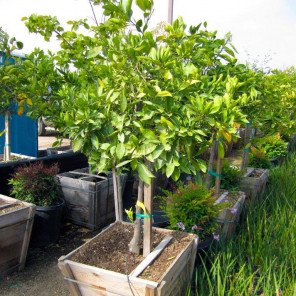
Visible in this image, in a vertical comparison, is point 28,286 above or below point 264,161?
below

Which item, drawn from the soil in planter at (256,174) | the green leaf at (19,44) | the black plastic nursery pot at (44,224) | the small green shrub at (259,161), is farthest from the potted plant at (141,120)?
the small green shrub at (259,161)

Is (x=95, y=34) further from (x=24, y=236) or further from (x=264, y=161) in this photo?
(x=264, y=161)

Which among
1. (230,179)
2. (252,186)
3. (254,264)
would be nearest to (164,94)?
(254,264)

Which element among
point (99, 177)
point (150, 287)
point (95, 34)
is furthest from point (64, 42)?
point (150, 287)

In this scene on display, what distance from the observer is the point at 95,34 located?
257 centimetres

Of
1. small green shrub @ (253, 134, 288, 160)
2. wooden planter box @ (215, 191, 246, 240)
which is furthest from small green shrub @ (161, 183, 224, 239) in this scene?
small green shrub @ (253, 134, 288, 160)

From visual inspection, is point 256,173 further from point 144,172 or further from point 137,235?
point 144,172

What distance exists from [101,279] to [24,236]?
1135 millimetres

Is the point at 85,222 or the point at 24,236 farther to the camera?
the point at 85,222

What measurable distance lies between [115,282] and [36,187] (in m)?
1.62

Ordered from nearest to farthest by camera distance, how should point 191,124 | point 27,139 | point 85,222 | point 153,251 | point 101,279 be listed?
point 191,124, point 101,279, point 153,251, point 85,222, point 27,139

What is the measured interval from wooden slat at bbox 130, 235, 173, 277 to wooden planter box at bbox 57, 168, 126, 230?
4.46 feet

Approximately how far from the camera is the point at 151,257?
1984 mm

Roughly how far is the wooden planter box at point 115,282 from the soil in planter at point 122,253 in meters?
0.06
